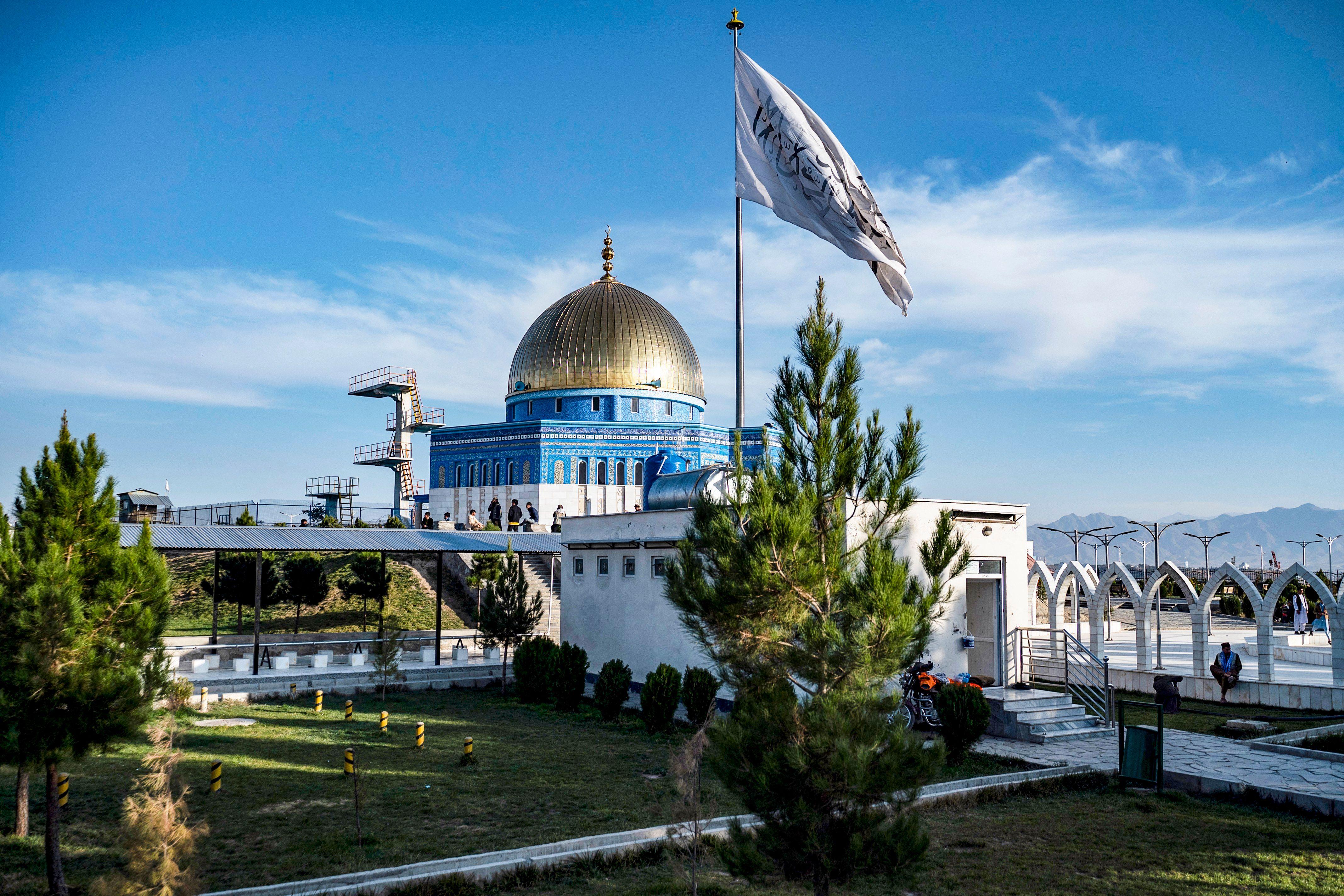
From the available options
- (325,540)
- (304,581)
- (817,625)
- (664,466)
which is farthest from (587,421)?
(817,625)

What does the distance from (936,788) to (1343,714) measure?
32.6 feet

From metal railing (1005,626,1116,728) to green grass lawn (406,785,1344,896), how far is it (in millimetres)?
5553

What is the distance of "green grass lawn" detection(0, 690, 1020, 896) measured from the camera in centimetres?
1026

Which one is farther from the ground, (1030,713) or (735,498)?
(735,498)

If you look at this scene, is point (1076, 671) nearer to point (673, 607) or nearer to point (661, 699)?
point (673, 607)

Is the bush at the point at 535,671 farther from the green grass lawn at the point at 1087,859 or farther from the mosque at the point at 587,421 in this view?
the mosque at the point at 587,421

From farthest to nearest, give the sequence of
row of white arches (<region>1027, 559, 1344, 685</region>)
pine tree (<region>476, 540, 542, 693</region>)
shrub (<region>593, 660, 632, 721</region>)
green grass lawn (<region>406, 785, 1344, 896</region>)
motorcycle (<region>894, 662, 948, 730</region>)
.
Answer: pine tree (<region>476, 540, 542, 693</region>) < row of white arches (<region>1027, 559, 1344, 685</region>) < shrub (<region>593, 660, 632, 721</region>) < motorcycle (<region>894, 662, 948, 730</region>) < green grass lawn (<region>406, 785, 1344, 896</region>)

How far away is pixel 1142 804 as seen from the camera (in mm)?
12781

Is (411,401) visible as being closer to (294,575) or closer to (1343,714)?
(294,575)

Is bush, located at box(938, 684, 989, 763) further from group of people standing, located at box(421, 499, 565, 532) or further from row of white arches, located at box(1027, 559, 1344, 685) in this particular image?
group of people standing, located at box(421, 499, 565, 532)

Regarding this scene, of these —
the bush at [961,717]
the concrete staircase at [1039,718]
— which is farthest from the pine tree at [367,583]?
the bush at [961,717]

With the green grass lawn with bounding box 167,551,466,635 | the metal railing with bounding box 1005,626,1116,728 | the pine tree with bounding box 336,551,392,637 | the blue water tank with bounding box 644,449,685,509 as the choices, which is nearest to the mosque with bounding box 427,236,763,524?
the green grass lawn with bounding box 167,551,466,635

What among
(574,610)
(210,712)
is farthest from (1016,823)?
(210,712)

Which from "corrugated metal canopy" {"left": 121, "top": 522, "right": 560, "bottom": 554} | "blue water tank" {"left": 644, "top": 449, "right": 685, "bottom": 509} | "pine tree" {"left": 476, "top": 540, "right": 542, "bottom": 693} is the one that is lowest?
"pine tree" {"left": 476, "top": 540, "right": 542, "bottom": 693}
